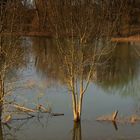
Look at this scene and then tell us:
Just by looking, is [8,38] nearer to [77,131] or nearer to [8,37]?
[8,37]

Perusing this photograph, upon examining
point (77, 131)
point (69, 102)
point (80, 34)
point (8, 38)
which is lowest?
point (77, 131)

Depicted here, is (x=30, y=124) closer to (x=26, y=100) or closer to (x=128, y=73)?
(x=26, y=100)

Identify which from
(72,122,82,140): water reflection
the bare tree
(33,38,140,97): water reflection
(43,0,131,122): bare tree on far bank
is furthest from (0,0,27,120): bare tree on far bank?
(72,122,82,140): water reflection

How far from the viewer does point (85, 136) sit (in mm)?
14734

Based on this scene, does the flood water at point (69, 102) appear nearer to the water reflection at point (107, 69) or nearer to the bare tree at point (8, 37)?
the water reflection at point (107, 69)

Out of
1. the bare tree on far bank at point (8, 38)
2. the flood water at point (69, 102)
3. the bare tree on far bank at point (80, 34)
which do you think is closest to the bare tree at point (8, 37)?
the bare tree on far bank at point (8, 38)

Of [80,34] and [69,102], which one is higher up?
[80,34]

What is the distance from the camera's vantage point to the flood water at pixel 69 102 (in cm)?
1497

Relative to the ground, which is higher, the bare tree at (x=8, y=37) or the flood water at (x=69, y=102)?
the bare tree at (x=8, y=37)

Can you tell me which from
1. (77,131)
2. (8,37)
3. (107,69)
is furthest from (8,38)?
(107,69)

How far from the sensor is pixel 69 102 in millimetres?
19031

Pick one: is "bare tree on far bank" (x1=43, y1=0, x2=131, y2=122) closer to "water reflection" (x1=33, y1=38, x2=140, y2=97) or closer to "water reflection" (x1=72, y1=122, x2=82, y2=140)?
"water reflection" (x1=72, y1=122, x2=82, y2=140)

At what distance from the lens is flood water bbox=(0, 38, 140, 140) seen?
Result: 49.1 feet

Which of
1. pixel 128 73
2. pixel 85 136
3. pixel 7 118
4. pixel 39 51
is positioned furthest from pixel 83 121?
pixel 39 51
